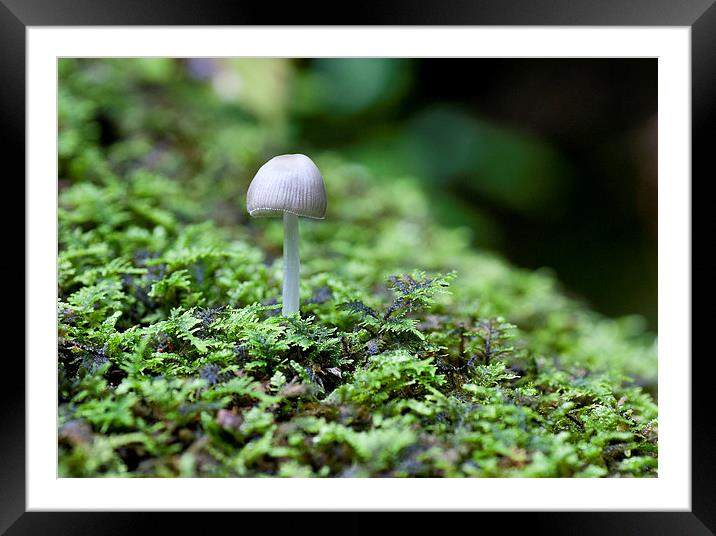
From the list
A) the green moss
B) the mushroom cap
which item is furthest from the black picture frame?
the mushroom cap

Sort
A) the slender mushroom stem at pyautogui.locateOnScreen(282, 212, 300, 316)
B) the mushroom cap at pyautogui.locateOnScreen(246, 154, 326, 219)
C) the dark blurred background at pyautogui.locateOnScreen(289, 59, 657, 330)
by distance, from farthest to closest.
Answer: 1. the dark blurred background at pyautogui.locateOnScreen(289, 59, 657, 330)
2. the slender mushroom stem at pyautogui.locateOnScreen(282, 212, 300, 316)
3. the mushroom cap at pyautogui.locateOnScreen(246, 154, 326, 219)

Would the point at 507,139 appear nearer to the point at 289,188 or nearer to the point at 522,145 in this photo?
the point at 522,145

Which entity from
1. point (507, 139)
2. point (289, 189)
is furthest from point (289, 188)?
point (507, 139)

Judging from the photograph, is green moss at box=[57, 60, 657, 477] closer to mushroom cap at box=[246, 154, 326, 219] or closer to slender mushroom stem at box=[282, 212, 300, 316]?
slender mushroom stem at box=[282, 212, 300, 316]
